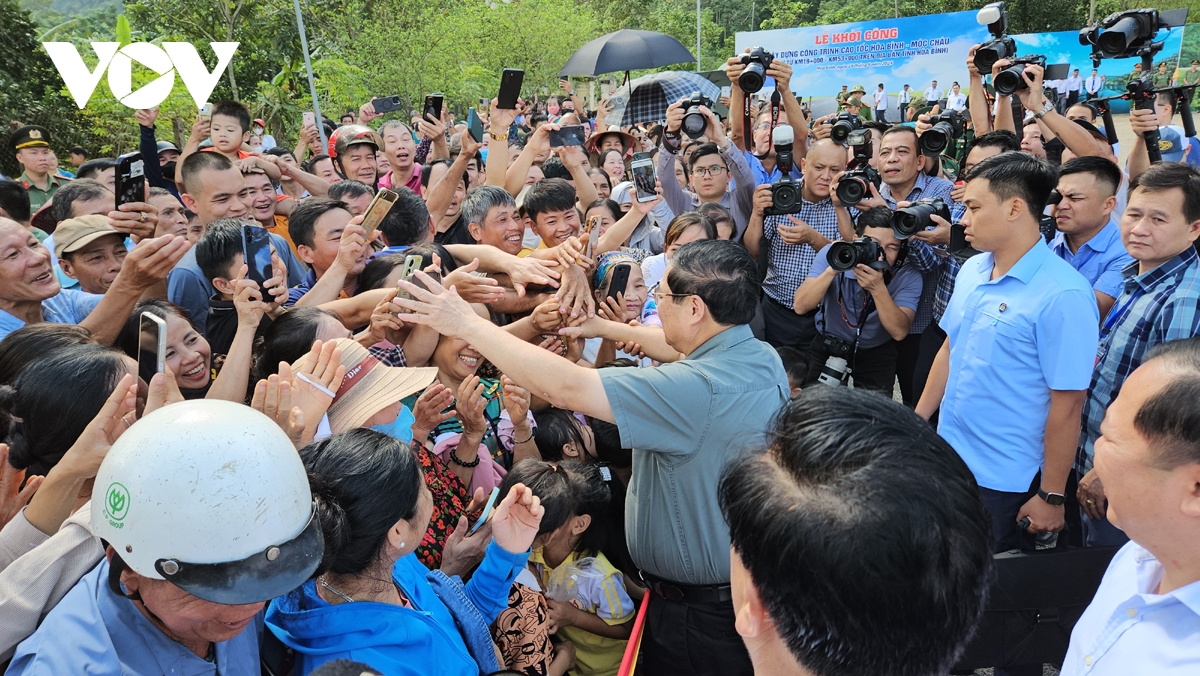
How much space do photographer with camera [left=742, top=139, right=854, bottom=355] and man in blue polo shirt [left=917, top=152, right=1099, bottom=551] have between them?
1.71 meters

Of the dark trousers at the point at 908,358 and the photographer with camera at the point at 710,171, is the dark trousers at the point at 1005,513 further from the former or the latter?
the photographer with camera at the point at 710,171

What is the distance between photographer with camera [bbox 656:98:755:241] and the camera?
5.09m

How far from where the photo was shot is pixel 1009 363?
280 cm

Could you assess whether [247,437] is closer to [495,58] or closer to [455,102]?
[455,102]

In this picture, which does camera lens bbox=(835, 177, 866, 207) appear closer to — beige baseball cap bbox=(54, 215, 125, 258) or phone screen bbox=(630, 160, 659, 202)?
phone screen bbox=(630, 160, 659, 202)

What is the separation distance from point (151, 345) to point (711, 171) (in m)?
3.82

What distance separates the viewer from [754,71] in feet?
16.4

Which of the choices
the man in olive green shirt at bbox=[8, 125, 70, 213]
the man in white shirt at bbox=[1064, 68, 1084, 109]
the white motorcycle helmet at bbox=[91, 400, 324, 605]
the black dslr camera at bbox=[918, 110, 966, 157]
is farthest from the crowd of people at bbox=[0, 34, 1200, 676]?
the man in white shirt at bbox=[1064, 68, 1084, 109]

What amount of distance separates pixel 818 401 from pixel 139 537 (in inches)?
45.8

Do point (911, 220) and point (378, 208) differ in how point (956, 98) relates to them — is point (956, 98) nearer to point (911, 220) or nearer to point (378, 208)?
point (911, 220)

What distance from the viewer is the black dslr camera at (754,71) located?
5.00 m

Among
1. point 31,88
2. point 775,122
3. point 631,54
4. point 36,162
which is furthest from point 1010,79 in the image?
point 31,88

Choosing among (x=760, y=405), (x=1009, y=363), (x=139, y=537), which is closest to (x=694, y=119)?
(x=1009, y=363)

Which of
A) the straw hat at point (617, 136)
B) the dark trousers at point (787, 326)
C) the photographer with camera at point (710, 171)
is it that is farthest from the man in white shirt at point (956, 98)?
the dark trousers at point (787, 326)
